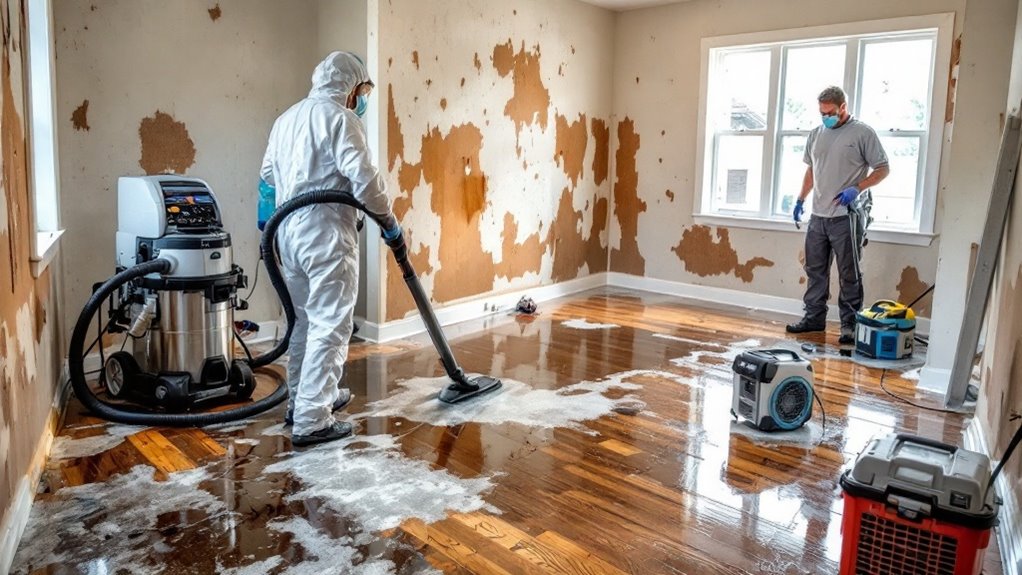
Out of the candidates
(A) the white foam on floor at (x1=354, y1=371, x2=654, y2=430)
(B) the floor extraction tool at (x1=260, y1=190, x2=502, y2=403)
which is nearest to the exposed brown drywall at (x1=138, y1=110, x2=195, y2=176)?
(B) the floor extraction tool at (x1=260, y1=190, x2=502, y2=403)

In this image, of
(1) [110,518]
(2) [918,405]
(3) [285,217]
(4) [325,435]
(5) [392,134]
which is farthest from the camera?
(5) [392,134]

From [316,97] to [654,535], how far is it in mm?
2139

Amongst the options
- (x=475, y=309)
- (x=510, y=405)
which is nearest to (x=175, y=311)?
(x=510, y=405)

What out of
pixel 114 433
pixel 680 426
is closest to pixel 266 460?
pixel 114 433

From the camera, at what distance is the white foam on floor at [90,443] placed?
3035 millimetres

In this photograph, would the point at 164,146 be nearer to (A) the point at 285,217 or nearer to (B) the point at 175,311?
(B) the point at 175,311

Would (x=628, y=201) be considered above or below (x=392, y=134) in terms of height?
below

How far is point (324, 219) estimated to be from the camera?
3125 mm

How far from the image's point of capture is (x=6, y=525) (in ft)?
7.25

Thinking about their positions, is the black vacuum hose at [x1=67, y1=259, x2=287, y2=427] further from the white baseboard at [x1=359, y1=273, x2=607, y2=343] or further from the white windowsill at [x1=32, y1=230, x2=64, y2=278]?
the white baseboard at [x1=359, y1=273, x2=607, y2=343]

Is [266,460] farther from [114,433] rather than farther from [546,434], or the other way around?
[546,434]

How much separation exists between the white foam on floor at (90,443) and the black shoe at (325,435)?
0.72m

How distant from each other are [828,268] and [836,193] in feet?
1.83

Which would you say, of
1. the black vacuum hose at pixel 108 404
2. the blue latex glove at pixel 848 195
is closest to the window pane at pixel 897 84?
the blue latex glove at pixel 848 195
